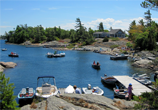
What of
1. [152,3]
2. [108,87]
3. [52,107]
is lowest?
[108,87]

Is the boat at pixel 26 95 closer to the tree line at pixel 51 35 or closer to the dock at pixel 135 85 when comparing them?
→ the dock at pixel 135 85

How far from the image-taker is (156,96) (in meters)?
11.1

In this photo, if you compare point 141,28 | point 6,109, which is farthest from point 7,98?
point 141,28

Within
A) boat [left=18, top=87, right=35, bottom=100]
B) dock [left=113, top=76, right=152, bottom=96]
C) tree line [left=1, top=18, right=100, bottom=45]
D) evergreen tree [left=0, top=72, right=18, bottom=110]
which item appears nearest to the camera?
evergreen tree [left=0, top=72, right=18, bottom=110]

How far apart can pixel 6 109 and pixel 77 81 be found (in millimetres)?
19961

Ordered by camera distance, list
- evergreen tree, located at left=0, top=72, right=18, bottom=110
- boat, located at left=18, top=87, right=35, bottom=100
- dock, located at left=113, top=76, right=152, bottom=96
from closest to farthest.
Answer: evergreen tree, located at left=0, top=72, right=18, bottom=110, boat, located at left=18, top=87, right=35, bottom=100, dock, located at left=113, top=76, right=152, bottom=96

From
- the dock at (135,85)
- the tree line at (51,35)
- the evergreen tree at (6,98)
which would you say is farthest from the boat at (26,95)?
the tree line at (51,35)

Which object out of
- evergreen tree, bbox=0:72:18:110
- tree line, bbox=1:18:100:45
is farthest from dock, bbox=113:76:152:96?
tree line, bbox=1:18:100:45

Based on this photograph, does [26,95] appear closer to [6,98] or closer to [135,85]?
[6,98]

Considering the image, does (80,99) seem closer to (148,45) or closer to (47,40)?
(148,45)

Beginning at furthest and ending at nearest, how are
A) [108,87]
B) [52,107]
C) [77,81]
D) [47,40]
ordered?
1. [47,40]
2. [77,81]
3. [108,87]
4. [52,107]

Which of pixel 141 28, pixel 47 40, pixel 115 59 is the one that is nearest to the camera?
pixel 115 59

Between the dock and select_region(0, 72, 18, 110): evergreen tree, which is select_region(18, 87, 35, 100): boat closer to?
select_region(0, 72, 18, 110): evergreen tree

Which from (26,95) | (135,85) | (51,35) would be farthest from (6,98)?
(51,35)
